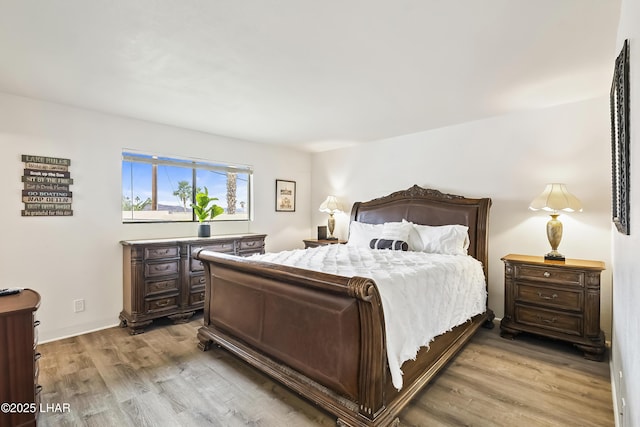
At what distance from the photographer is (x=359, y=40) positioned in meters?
2.08

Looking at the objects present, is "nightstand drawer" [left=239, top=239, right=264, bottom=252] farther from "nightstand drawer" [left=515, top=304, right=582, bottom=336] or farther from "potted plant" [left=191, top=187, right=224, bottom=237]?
"nightstand drawer" [left=515, top=304, right=582, bottom=336]

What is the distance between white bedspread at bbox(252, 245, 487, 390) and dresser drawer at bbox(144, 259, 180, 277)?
55.4 inches

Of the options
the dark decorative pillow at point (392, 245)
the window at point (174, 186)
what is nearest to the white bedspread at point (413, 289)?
the dark decorative pillow at point (392, 245)

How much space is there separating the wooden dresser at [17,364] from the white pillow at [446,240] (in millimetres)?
3516

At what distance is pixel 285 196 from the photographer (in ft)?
18.1

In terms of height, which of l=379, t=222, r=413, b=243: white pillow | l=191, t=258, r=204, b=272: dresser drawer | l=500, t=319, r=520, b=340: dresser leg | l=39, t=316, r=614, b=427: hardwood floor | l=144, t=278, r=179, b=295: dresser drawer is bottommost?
l=39, t=316, r=614, b=427: hardwood floor

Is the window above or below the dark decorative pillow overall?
above

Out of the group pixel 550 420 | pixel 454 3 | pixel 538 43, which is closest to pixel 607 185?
pixel 538 43

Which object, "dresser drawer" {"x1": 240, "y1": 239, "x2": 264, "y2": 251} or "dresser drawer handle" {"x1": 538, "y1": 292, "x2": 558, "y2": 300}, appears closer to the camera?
"dresser drawer handle" {"x1": 538, "y1": 292, "x2": 558, "y2": 300}

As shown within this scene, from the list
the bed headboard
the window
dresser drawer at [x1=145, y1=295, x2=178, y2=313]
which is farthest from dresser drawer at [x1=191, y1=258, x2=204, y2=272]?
the bed headboard

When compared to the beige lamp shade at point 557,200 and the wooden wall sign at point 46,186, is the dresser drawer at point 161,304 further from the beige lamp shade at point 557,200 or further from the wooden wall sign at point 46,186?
the beige lamp shade at point 557,200

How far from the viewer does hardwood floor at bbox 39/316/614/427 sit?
1965 mm

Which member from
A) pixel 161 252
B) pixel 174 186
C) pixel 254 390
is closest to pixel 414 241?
pixel 254 390

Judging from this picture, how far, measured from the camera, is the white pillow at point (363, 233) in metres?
4.23
